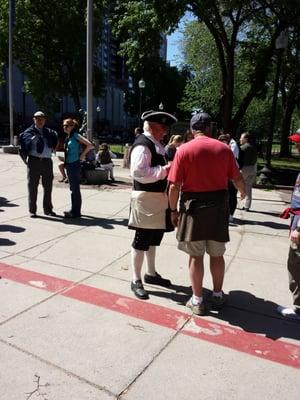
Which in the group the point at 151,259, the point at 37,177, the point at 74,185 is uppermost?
the point at 37,177

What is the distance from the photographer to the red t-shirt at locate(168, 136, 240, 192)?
3.78 meters

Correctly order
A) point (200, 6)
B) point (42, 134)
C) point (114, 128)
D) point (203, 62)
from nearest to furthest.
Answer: point (42, 134), point (200, 6), point (203, 62), point (114, 128)

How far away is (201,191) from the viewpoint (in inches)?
153

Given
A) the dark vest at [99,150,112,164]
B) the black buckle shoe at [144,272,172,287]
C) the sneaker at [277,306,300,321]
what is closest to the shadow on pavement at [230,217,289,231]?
A: the black buckle shoe at [144,272,172,287]

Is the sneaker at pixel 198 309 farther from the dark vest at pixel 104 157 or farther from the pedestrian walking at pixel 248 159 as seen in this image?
the dark vest at pixel 104 157

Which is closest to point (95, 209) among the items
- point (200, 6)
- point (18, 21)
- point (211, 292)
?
point (211, 292)

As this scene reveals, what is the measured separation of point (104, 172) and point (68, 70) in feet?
91.6

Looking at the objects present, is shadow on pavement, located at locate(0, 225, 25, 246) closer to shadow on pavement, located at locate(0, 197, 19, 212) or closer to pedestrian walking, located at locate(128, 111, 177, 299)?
shadow on pavement, located at locate(0, 197, 19, 212)

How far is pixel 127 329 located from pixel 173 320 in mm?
450

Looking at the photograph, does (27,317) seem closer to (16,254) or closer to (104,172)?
(16,254)

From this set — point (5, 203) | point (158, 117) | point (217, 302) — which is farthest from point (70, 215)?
point (217, 302)

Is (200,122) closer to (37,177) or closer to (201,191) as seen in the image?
(201,191)

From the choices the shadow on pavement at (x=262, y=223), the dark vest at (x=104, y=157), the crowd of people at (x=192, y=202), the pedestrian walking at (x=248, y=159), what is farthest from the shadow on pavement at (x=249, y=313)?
the dark vest at (x=104, y=157)

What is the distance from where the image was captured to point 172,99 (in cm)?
6550
